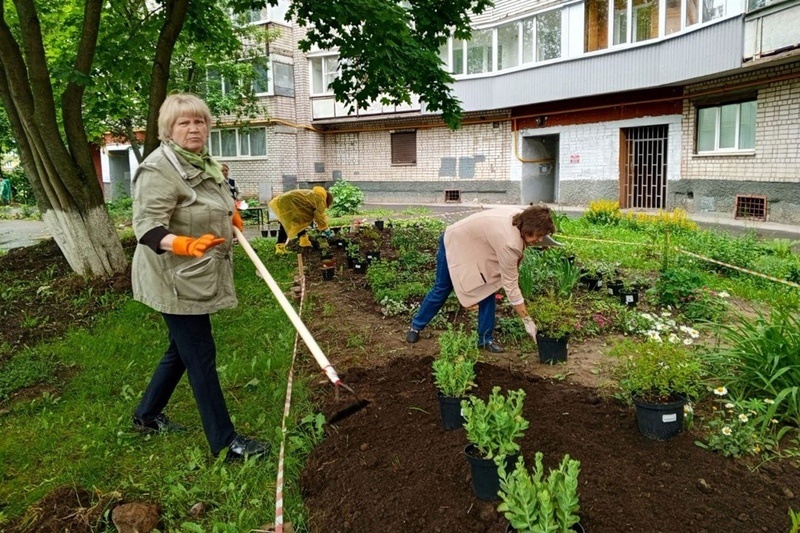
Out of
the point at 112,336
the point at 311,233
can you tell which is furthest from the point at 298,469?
the point at 311,233

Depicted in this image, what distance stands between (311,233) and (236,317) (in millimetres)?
4472

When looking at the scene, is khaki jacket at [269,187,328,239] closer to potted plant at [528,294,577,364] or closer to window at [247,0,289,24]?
potted plant at [528,294,577,364]

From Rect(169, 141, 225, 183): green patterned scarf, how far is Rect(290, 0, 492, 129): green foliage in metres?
3.94

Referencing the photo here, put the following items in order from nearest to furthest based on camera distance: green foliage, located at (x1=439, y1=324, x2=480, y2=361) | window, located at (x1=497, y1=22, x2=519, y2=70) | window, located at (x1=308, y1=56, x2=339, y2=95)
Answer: green foliage, located at (x1=439, y1=324, x2=480, y2=361)
window, located at (x1=497, y1=22, x2=519, y2=70)
window, located at (x1=308, y1=56, x2=339, y2=95)

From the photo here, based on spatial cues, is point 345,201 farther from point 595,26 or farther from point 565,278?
point 565,278

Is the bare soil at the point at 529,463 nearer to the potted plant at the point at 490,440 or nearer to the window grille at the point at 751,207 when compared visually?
the potted plant at the point at 490,440

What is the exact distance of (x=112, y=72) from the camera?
26.9 ft

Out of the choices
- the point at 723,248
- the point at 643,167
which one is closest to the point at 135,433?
the point at 723,248

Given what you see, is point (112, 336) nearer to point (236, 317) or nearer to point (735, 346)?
point (236, 317)

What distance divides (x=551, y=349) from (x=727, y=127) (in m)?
12.5

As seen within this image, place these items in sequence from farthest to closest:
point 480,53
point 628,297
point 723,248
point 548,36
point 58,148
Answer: point 480,53 < point 548,36 < point 723,248 < point 58,148 < point 628,297

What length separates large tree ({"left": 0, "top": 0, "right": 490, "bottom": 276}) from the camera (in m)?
6.39

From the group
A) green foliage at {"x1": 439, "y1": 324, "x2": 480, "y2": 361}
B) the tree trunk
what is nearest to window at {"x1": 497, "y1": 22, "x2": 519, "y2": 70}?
the tree trunk

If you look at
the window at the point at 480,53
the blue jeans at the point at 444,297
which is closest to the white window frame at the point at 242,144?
the window at the point at 480,53
